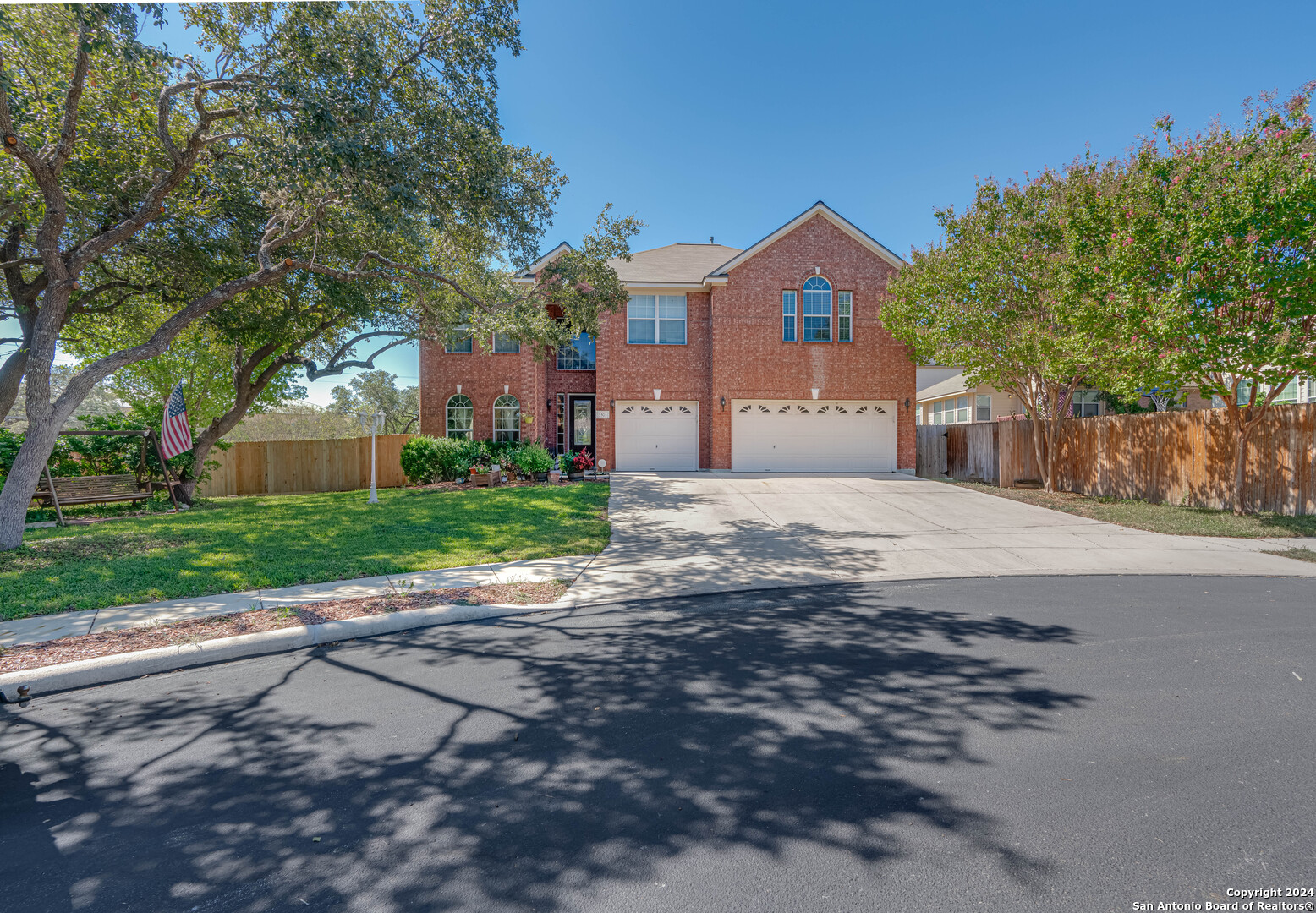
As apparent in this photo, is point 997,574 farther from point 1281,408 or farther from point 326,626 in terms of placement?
point 1281,408

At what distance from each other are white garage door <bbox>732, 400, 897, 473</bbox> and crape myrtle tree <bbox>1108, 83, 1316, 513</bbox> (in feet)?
27.8

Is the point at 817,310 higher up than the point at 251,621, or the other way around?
the point at 817,310

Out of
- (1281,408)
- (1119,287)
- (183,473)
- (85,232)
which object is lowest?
(183,473)

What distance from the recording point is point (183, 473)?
14703 mm

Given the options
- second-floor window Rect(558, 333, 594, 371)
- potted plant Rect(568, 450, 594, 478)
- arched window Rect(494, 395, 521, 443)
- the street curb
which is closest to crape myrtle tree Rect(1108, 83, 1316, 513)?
the street curb

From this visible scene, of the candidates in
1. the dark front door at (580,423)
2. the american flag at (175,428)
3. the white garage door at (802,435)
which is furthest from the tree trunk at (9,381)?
the white garage door at (802,435)

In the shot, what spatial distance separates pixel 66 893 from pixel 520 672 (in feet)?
8.28

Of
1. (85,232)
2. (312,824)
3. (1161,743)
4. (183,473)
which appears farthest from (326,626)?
(183,473)

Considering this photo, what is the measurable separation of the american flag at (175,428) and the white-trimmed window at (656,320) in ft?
39.4

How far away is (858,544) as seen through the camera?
956 centimetres

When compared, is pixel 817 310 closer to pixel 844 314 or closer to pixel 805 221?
pixel 844 314

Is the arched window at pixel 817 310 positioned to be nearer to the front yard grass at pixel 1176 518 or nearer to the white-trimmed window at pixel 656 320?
the white-trimmed window at pixel 656 320

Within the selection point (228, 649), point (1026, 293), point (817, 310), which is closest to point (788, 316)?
point (817, 310)

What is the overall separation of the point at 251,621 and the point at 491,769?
3817mm
